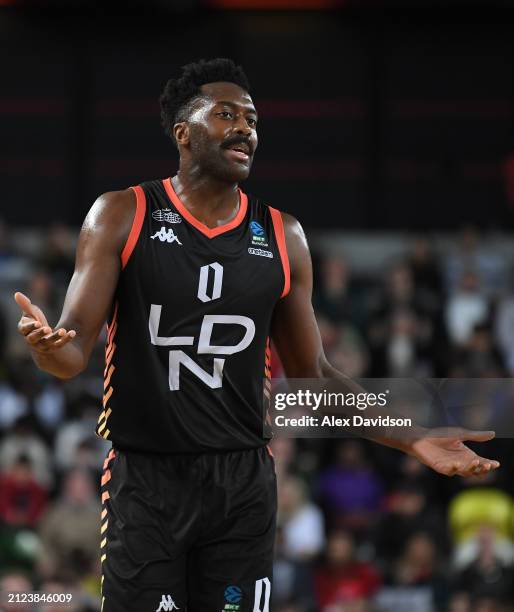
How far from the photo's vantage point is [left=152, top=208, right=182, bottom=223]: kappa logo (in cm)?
470

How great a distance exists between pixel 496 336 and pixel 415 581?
359cm

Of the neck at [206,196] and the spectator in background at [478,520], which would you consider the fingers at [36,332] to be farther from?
the spectator in background at [478,520]

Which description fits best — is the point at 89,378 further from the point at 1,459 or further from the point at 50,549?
the point at 50,549

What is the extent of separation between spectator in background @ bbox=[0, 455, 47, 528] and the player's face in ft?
18.7

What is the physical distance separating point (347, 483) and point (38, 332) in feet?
21.5

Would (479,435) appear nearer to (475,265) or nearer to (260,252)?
(260,252)

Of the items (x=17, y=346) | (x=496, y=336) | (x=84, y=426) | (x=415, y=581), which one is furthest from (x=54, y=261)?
(x=415, y=581)

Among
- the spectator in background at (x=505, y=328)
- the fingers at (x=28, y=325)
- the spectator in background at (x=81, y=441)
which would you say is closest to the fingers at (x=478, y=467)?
the fingers at (x=28, y=325)

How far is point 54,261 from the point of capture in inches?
519

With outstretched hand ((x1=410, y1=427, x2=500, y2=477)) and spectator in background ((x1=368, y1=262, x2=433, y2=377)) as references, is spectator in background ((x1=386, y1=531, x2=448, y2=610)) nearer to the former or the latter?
spectator in background ((x1=368, y1=262, x2=433, y2=377))

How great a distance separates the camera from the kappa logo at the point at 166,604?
443 cm

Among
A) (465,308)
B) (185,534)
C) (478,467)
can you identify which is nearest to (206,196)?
(185,534)

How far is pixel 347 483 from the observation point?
10.4m

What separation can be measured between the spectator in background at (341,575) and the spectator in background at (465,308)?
3493 mm
